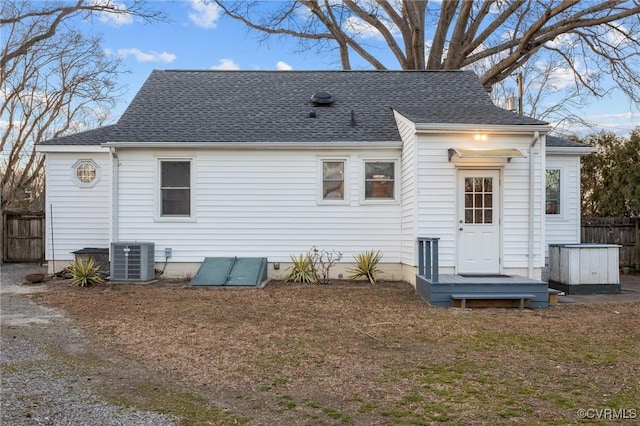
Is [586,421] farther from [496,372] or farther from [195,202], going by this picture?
[195,202]

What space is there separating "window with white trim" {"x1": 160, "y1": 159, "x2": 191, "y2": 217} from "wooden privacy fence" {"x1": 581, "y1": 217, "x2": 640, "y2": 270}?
424 inches

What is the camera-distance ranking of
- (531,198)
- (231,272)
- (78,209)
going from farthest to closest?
(78,209), (231,272), (531,198)

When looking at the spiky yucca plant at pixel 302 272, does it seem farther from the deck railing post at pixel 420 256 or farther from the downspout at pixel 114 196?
the downspout at pixel 114 196

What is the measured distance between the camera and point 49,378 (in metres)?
4.27

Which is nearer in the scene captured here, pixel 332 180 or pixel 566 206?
pixel 332 180

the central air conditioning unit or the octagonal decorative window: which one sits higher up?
the octagonal decorative window

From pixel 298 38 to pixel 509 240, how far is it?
52.8 feet

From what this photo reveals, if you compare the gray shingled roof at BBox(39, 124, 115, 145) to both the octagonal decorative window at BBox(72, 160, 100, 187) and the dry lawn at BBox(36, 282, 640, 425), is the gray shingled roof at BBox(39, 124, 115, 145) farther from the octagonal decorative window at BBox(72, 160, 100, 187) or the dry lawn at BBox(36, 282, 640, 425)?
the dry lawn at BBox(36, 282, 640, 425)

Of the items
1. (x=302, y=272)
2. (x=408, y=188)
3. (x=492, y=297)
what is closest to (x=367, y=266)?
(x=302, y=272)

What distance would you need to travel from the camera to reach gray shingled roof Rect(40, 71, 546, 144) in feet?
35.8

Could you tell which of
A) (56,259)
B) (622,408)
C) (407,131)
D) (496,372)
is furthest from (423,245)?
(56,259)

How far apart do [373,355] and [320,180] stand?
6.19 meters

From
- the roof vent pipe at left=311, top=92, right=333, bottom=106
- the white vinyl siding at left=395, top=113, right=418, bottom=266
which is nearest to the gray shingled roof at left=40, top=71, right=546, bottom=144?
the roof vent pipe at left=311, top=92, right=333, bottom=106

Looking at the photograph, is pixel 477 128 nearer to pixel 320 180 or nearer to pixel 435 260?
pixel 435 260
